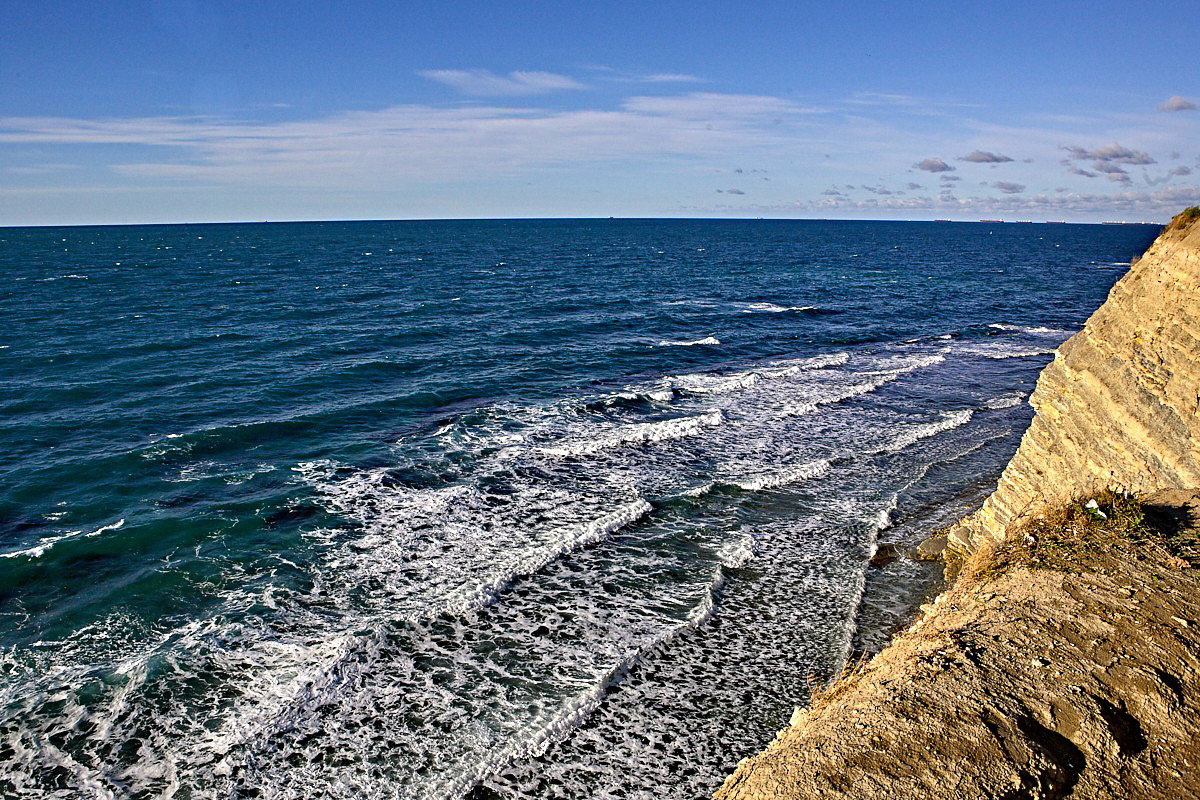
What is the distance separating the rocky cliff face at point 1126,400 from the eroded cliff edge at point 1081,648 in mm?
34

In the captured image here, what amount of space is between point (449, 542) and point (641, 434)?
9470 mm

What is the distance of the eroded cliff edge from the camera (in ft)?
21.7

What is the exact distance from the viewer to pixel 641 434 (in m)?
24.7

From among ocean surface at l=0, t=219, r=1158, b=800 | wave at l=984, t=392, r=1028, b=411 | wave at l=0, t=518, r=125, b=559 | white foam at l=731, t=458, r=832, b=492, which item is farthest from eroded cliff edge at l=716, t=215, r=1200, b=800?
wave at l=0, t=518, r=125, b=559

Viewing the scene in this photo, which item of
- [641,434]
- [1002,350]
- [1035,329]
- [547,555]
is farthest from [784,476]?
[1035,329]

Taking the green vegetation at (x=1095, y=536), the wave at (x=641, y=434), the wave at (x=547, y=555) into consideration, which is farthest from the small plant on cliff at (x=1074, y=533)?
the wave at (x=641, y=434)

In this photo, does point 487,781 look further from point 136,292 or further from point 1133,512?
point 136,292

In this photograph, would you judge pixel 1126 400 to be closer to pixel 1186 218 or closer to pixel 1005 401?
pixel 1186 218

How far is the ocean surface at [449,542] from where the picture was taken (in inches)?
426

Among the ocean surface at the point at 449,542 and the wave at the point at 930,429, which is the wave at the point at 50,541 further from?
the wave at the point at 930,429

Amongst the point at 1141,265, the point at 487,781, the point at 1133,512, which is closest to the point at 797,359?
the point at 1141,265

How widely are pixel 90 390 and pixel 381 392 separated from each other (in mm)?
11361

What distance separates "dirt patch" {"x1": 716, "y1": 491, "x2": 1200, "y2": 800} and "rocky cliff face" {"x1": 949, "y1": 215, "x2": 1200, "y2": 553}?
2.78m

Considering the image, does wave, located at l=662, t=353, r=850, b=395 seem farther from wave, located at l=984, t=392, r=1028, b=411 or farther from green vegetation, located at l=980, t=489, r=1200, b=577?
green vegetation, located at l=980, t=489, r=1200, b=577
